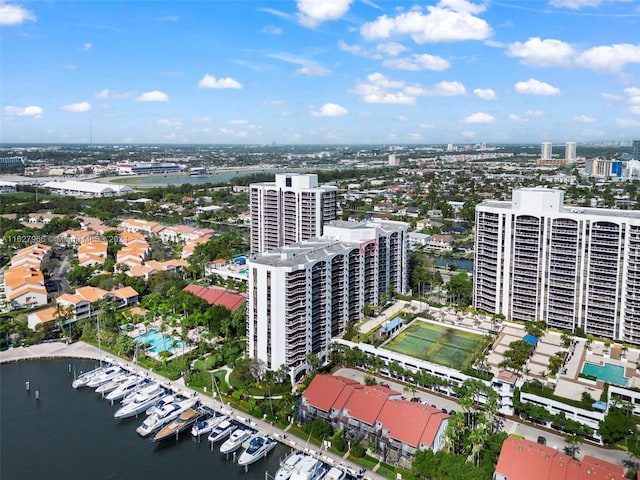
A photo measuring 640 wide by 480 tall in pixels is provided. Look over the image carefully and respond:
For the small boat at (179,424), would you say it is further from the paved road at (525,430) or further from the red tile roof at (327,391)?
the paved road at (525,430)

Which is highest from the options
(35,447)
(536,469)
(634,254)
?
(634,254)

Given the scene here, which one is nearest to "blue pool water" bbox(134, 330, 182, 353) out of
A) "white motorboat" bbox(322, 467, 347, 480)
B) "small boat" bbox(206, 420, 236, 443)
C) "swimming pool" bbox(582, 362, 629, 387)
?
"small boat" bbox(206, 420, 236, 443)

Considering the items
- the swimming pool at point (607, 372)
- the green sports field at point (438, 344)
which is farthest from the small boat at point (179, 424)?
the swimming pool at point (607, 372)

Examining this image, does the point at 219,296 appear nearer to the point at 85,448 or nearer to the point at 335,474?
the point at 85,448

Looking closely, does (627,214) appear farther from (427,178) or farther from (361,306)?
(427,178)

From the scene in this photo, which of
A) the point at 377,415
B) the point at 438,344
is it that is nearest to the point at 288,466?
the point at 377,415

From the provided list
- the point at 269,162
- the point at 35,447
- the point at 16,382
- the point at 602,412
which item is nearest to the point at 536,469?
the point at 602,412

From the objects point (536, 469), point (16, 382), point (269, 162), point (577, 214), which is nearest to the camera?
point (536, 469)
